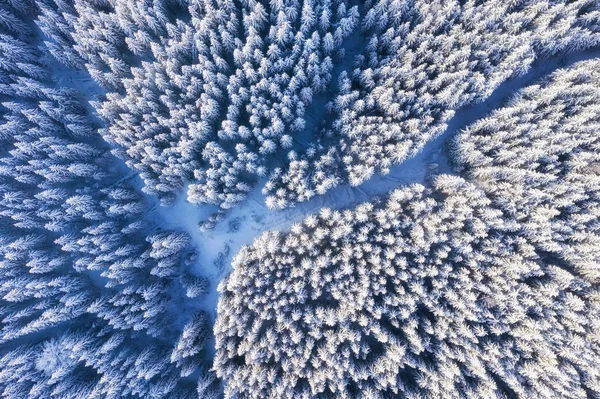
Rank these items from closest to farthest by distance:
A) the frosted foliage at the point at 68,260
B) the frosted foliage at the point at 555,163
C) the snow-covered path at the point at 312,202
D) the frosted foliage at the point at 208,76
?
the frosted foliage at the point at 555,163 → the frosted foliage at the point at 208,76 → the frosted foliage at the point at 68,260 → the snow-covered path at the point at 312,202

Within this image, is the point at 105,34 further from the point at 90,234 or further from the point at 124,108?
the point at 90,234

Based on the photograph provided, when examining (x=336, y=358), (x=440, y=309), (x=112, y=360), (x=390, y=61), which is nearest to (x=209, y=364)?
(x=112, y=360)

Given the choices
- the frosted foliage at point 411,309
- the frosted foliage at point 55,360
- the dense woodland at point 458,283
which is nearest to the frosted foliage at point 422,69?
the dense woodland at point 458,283

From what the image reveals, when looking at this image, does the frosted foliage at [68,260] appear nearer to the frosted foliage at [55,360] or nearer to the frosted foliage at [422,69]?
the frosted foliage at [55,360]

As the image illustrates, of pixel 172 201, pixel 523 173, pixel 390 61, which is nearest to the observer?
pixel 523 173

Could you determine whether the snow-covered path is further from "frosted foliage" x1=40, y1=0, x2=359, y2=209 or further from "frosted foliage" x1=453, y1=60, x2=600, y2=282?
"frosted foliage" x1=453, y1=60, x2=600, y2=282

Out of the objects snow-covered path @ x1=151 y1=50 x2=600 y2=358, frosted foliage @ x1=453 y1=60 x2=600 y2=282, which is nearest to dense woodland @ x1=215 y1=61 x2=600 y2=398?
frosted foliage @ x1=453 y1=60 x2=600 y2=282
